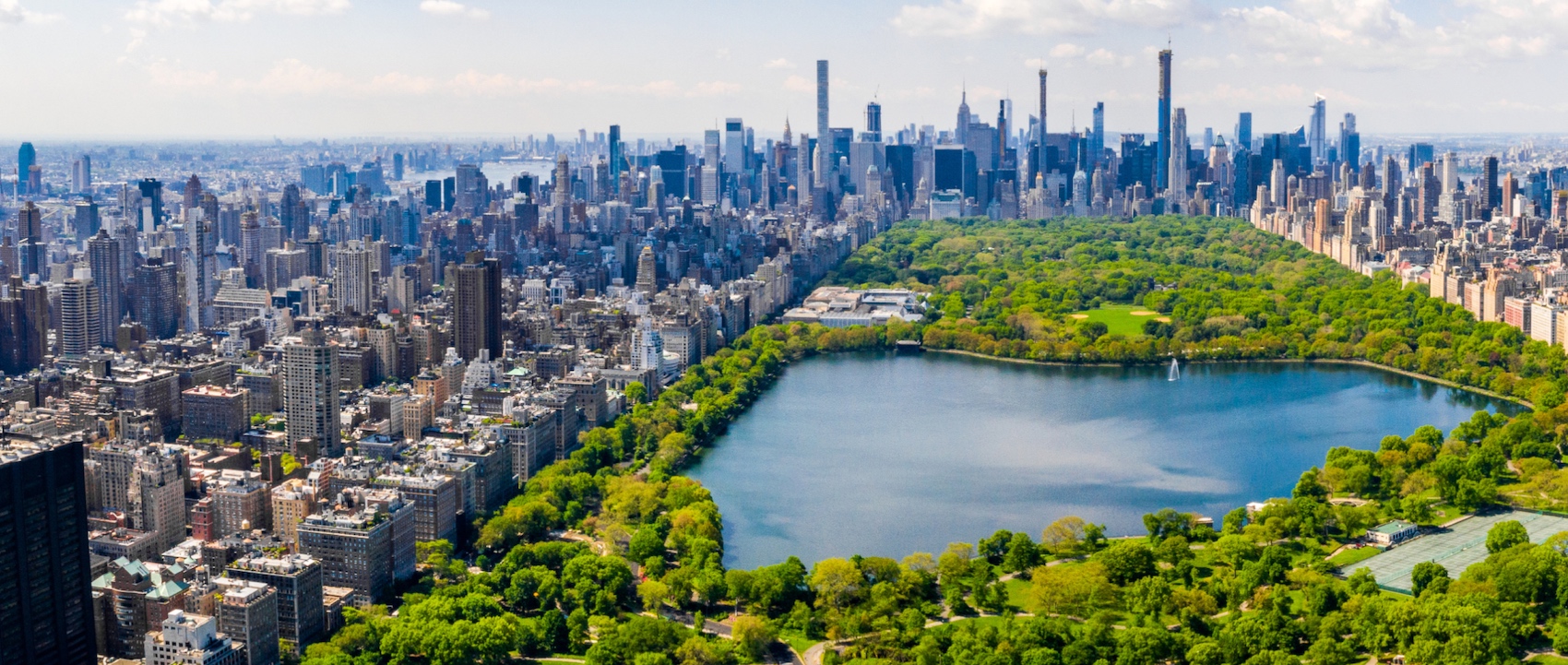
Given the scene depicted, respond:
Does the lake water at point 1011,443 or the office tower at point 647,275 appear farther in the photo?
the office tower at point 647,275

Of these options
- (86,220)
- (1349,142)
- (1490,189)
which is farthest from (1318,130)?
(86,220)

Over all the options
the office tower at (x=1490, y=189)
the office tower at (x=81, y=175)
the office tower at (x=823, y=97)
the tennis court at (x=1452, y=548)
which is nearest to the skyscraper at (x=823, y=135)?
the office tower at (x=823, y=97)

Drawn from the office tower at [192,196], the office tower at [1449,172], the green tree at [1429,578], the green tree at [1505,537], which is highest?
the office tower at [1449,172]

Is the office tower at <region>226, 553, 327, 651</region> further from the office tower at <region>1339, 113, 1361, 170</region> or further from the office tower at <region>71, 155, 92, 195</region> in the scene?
the office tower at <region>1339, 113, 1361, 170</region>

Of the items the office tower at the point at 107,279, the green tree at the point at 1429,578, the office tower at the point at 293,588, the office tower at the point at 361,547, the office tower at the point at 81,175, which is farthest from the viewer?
the office tower at the point at 81,175

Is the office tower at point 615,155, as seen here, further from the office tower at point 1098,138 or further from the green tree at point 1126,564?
the green tree at point 1126,564

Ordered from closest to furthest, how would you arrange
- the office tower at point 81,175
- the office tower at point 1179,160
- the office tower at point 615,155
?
the office tower at point 81,175
the office tower at point 1179,160
the office tower at point 615,155

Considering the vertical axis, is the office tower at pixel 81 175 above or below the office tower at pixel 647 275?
above

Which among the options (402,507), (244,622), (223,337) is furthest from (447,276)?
(244,622)
